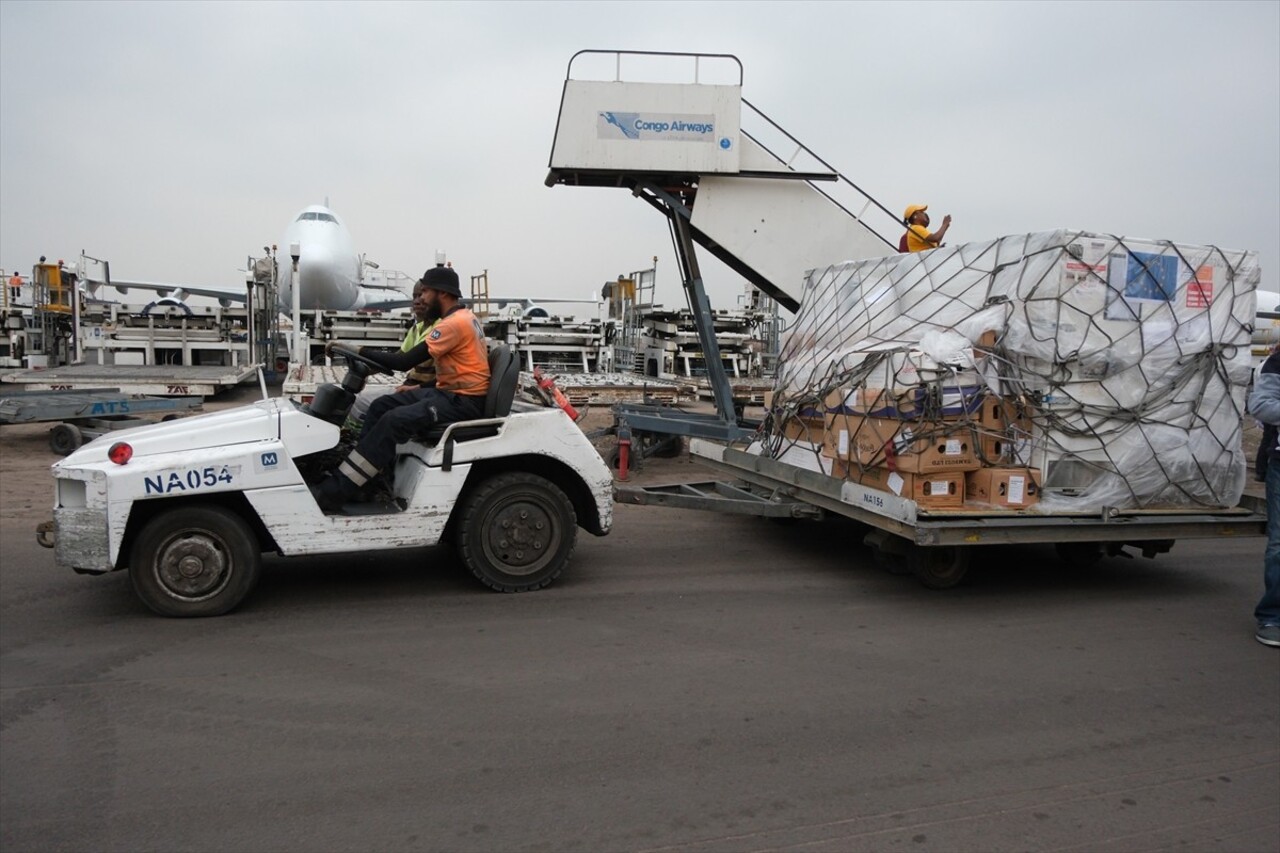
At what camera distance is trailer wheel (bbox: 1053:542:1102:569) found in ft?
21.8

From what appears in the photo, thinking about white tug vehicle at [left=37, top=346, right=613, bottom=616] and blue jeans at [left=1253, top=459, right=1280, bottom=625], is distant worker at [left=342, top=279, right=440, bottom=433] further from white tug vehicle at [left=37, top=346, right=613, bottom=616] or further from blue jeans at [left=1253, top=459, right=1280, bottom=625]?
blue jeans at [left=1253, top=459, right=1280, bottom=625]

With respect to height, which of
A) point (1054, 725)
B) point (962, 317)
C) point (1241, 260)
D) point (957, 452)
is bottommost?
point (1054, 725)

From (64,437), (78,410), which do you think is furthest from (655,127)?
(64,437)

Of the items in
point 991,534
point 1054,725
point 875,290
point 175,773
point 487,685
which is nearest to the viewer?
point 175,773

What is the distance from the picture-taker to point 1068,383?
228 inches

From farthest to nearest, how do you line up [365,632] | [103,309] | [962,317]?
[103,309] → [962,317] → [365,632]

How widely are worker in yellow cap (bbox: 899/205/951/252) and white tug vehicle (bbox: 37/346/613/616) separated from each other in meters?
4.30

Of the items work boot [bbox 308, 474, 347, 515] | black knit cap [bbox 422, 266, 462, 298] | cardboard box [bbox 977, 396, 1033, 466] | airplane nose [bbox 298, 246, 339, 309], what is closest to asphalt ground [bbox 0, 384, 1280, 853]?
work boot [bbox 308, 474, 347, 515]

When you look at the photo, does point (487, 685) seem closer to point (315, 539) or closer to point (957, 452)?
point (315, 539)

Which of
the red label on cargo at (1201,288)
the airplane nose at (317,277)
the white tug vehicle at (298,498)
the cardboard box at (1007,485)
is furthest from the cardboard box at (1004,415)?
the airplane nose at (317,277)

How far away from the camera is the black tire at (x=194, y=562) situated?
5.03 meters

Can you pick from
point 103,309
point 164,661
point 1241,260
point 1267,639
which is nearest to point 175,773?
point 164,661

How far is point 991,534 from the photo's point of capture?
5.60 metres

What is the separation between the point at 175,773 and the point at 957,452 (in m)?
4.59
